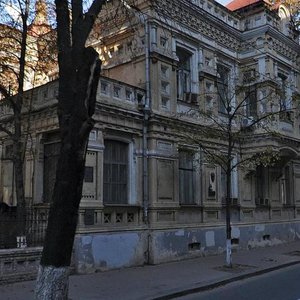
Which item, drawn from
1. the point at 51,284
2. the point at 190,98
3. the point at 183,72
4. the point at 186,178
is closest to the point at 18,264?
the point at 51,284

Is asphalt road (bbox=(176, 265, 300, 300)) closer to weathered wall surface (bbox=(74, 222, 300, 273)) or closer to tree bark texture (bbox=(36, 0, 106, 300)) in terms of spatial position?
weathered wall surface (bbox=(74, 222, 300, 273))

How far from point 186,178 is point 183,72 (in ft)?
13.5

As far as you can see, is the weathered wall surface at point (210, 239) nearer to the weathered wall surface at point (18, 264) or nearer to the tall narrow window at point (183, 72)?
the weathered wall surface at point (18, 264)

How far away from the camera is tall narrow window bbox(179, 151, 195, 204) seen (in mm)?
17031

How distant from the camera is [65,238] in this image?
20.3ft

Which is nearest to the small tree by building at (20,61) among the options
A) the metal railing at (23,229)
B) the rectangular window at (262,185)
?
the metal railing at (23,229)

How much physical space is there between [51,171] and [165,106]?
4.57 metres

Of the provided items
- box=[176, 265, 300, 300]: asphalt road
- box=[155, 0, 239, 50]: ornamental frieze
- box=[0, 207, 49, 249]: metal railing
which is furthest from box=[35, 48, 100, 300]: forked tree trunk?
box=[155, 0, 239, 50]: ornamental frieze

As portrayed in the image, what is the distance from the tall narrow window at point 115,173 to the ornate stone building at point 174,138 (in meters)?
0.03

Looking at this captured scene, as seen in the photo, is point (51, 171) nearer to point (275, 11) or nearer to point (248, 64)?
point (248, 64)

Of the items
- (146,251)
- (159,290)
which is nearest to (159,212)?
(146,251)

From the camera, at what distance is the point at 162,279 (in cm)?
1184

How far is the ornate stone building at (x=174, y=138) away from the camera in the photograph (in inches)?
558

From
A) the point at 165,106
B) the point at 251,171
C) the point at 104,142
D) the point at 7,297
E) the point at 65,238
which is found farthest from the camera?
the point at 251,171
